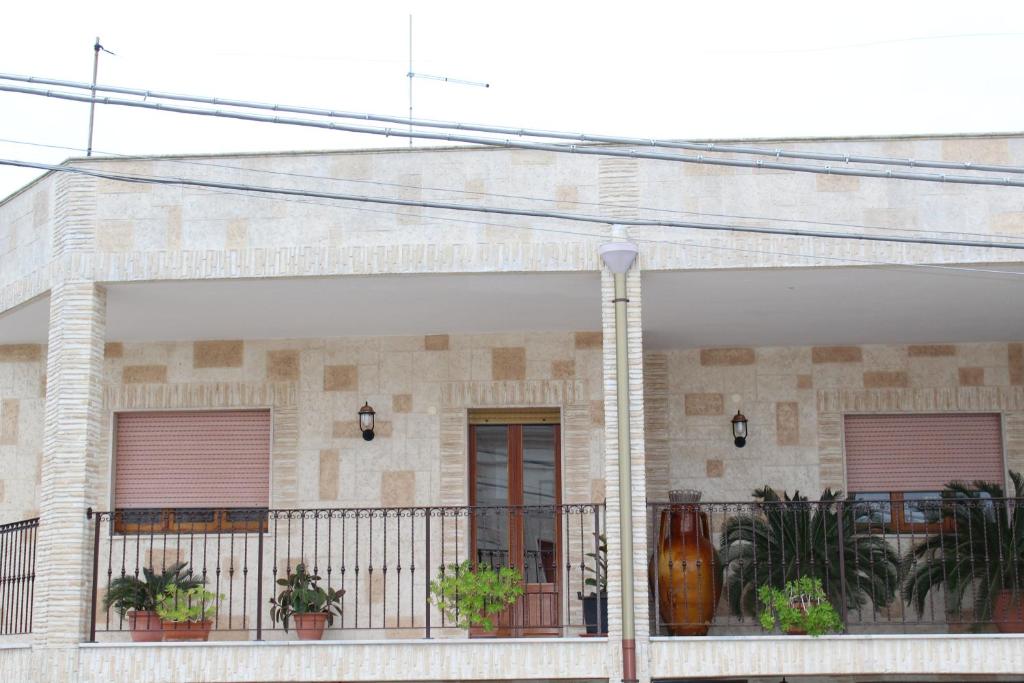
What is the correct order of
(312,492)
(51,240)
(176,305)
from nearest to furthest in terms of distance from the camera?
(51,240), (176,305), (312,492)

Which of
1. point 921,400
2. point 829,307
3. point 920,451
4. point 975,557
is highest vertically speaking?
point 829,307

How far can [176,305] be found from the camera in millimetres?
9539

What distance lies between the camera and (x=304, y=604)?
32.0 ft

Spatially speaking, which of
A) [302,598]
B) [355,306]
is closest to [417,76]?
[355,306]

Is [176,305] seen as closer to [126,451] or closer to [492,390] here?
[126,451]

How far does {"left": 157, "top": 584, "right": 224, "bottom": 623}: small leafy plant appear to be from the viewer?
9.07 m

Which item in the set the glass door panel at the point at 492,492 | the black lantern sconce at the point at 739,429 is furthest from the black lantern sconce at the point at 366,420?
the black lantern sconce at the point at 739,429

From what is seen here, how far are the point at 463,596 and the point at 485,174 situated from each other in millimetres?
3006

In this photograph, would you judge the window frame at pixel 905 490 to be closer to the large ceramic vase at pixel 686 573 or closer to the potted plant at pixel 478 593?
the large ceramic vase at pixel 686 573

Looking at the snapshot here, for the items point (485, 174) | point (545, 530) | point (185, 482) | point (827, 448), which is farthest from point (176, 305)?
point (827, 448)

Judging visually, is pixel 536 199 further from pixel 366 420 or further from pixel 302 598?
pixel 302 598

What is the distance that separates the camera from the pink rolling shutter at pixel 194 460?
10.8 meters

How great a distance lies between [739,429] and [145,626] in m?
5.02

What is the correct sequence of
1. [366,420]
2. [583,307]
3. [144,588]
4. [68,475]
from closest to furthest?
[68,475] < [144,588] < [583,307] < [366,420]
